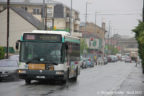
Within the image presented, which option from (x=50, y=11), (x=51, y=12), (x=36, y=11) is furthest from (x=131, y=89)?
(x=51, y=12)

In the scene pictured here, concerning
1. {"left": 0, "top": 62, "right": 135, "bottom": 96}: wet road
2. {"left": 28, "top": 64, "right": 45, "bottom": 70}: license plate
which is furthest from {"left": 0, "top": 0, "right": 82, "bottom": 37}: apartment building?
{"left": 28, "top": 64, "right": 45, "bottom": 70}: license plate

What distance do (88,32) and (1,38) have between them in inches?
3371

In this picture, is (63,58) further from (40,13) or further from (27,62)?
(40,13)

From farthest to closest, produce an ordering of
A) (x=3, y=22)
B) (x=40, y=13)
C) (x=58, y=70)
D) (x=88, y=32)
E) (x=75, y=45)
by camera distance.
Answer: (x=88, y=32) < (x=40, y=13) < (x=3, y=22) < (x=75, y=45) < (x=58, y=70)

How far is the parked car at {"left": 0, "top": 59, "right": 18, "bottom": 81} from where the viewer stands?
26.2 meters

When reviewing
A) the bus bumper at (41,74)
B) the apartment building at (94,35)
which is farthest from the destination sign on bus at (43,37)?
the apartment building at (94,35)

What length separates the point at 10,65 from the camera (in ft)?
91.7

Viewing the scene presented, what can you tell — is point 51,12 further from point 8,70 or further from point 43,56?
point 43,56

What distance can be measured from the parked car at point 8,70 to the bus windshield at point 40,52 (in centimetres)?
334

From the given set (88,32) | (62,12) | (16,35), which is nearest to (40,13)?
(62,12)

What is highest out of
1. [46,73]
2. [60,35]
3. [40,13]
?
[40,13]

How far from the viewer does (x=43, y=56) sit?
2298 cm

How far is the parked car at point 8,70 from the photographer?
2616cm

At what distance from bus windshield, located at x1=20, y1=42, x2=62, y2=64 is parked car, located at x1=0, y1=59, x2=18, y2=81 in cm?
334
